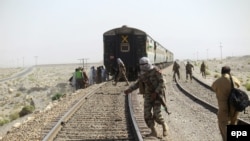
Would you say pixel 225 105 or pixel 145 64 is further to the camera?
pixel 145 64

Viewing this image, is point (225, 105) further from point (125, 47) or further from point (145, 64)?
point (125, 47)

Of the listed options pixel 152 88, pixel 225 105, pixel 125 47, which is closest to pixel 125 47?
pixel 125 47

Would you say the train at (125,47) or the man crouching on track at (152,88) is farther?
the train at (125,47)

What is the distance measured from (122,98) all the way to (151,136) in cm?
708

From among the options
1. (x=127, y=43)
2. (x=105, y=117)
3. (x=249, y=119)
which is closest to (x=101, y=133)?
(x=105, y=117)

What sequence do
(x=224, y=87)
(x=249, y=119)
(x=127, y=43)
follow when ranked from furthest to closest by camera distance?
1. (x=127, y=43)
2. (x=249, y=119)
3. (x=224, y=87)

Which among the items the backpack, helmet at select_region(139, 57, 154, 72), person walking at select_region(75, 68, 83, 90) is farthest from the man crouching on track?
person walking at select_region(75, 68, 83, 90)

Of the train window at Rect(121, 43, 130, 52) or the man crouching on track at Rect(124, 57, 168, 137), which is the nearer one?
the man crouching on track at Rect(124, 57, 168, 137)

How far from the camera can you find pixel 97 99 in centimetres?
1523

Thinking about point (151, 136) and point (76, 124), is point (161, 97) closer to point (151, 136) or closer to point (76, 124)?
point (151, 136)

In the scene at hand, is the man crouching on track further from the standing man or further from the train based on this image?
the train

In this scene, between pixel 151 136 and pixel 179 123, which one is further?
pixel 179 123

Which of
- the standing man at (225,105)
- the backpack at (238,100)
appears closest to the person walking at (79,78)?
the standing man at (225,105)

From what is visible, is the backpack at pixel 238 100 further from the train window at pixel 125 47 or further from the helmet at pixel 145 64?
the train window at pixel 125 47
